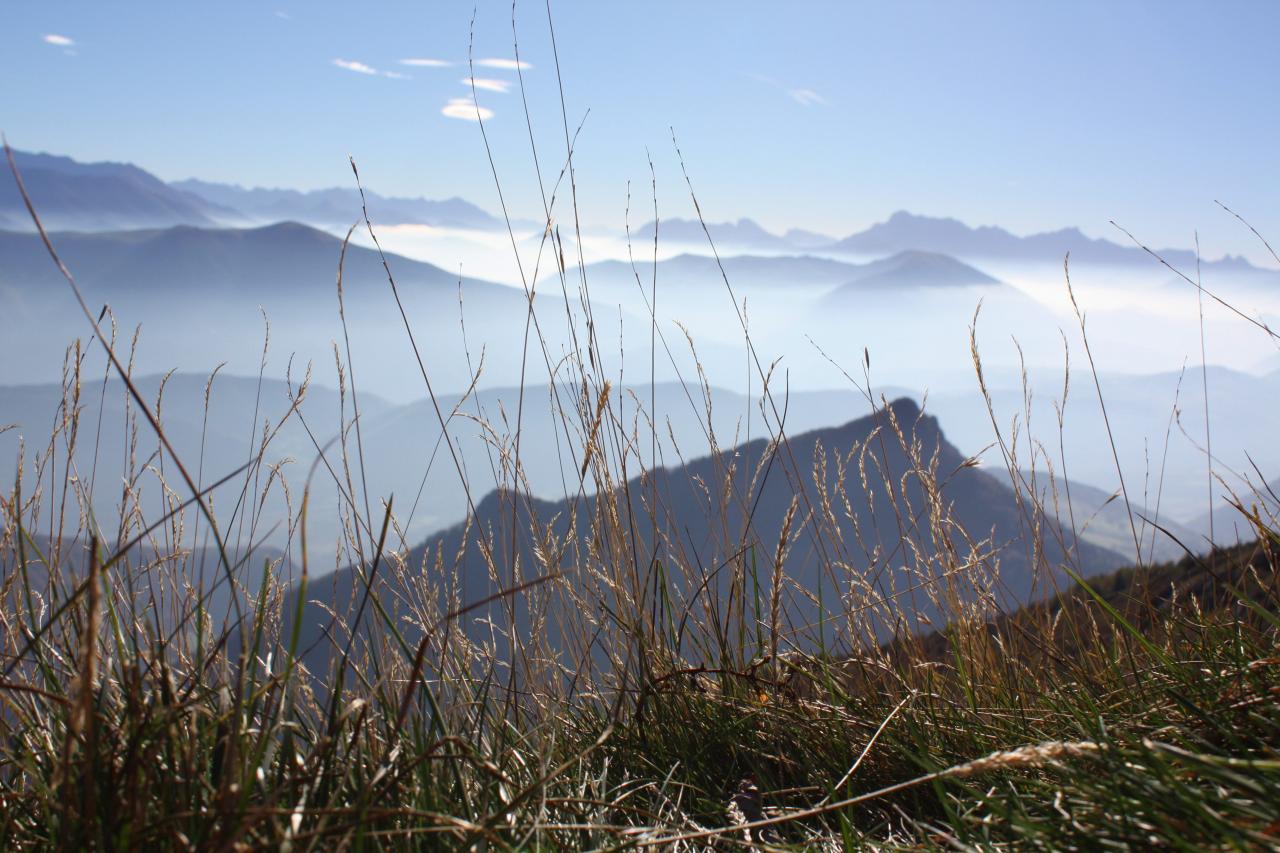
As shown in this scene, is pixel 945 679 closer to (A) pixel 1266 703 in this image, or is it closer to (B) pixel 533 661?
(A) pixel 1266 703

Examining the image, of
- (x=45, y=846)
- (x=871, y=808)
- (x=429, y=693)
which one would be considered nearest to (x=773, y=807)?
(x=871, y=808)

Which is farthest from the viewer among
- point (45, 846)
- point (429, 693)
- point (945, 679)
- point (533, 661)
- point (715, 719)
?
point (533, 661)

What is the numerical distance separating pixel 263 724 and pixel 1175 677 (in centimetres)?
127

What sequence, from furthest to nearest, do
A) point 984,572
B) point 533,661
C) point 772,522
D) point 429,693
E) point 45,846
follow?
point 772,522
point 984,572
point 533,661
point 429,693
point 45,846

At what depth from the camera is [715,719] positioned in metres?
1.37

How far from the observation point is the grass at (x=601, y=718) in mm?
777

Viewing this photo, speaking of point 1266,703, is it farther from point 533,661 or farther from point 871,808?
point 533,661

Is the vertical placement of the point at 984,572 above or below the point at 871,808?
above

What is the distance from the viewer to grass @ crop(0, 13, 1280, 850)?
78 centimetres

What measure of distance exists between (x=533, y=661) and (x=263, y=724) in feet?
2.36

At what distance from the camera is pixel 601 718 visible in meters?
1.52

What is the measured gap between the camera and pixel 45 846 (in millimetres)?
928

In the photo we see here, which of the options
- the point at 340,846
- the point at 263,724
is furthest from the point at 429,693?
the point at 340,846

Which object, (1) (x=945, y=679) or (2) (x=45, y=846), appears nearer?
(2) (x=45, y=846)
